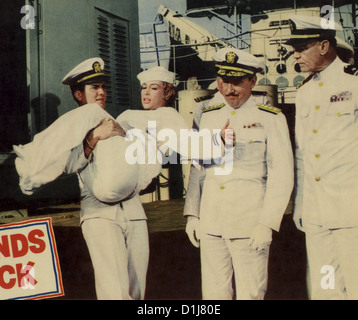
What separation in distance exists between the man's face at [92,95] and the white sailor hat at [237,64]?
91cm

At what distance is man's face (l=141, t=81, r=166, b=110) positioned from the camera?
3613mm

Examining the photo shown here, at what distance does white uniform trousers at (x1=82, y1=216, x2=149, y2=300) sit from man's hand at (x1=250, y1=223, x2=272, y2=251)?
0.75 metres

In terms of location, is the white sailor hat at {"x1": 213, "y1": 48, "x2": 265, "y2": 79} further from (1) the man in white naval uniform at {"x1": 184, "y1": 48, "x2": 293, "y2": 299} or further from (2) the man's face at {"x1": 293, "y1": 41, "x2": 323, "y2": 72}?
(2) the man's face at {"x1": 293, "y1": 41, "x2": 323, "y2": 72}

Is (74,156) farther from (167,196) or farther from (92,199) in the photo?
(167,196)

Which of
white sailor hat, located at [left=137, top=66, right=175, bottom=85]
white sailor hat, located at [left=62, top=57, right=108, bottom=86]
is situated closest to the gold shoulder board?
white sailor hat, located at [left=137, top=66, right=175, bottom=85]

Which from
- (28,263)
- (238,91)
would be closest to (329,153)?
(238,91)

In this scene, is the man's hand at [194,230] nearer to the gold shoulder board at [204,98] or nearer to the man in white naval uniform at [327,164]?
the man in white naval uniform at [327,164]

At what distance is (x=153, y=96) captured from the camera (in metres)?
3.62

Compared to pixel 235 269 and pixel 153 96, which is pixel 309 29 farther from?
pixel 235 269

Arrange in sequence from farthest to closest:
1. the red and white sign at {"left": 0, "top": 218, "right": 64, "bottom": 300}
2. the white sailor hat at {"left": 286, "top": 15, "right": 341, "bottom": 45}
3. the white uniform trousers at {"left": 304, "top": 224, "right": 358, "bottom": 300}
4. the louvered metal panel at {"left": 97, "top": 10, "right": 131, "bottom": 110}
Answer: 1. the louvered metal panel at {"left": 97, "top": 10, "right": 131, "bottom": 110}
2. the red and white sign at {"left": 0, "top": 218, "right": 64, "bottom": 300}
3. the white sailor hat at {"left": 286, "top": 15, "right": 341, "bottom": 45}
4. the white uniform trousers at {"left": 304, "top": 224, "right": 358, "bottom": 300}

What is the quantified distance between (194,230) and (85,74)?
55.4 inches

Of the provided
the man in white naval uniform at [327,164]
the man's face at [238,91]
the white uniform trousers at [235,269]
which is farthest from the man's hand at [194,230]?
the man's face at [238,91]
